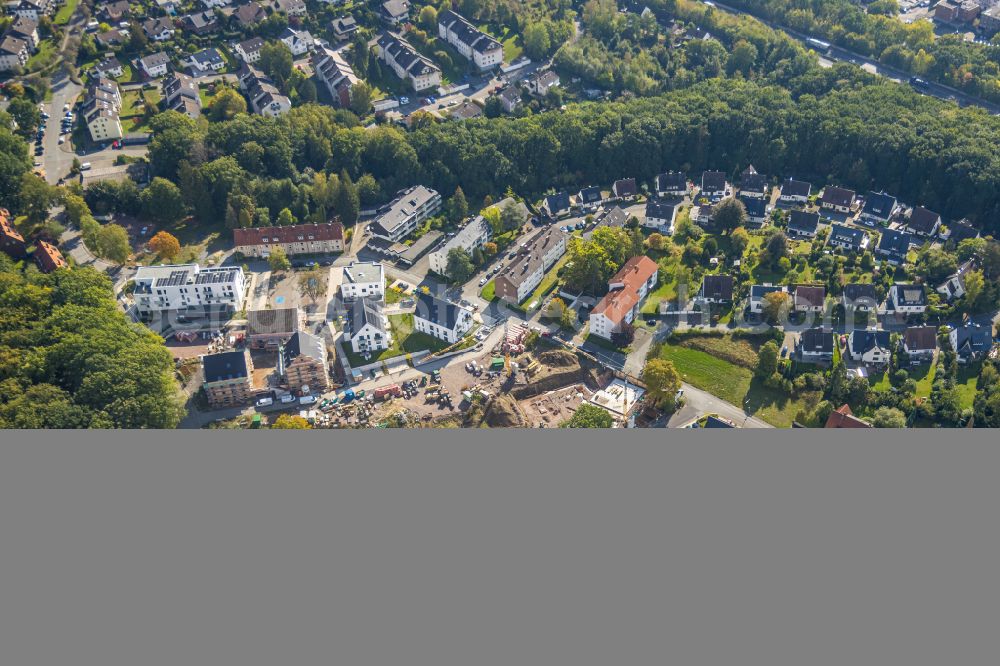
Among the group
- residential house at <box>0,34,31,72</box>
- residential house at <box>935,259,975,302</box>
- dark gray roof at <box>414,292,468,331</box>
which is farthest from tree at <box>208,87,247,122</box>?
residential house at <box>935,259,975,302</box>

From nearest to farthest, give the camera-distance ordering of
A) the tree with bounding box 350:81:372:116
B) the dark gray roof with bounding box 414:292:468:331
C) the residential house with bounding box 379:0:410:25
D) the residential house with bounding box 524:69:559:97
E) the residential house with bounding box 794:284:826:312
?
the dark gray roof with bounding box 414:292:468:331, the residential house with bounding box 794:284:826:312, the tree with bounding box 350:81:372:116, the residential house with bounding box 524:69:559:97, the residential house with bounding box 379:0:410:25

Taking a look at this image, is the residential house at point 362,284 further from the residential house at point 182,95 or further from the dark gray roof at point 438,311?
the residential house at point 182,95

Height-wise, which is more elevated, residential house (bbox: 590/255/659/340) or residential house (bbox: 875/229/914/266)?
residential house (bbox: 875/229/914/266)

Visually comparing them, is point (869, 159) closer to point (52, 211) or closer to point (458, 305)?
point (458, 305)

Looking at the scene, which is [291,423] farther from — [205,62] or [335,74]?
[205,62]

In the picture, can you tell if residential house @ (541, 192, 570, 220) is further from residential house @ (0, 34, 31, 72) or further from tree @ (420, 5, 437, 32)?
residential house @ (0, 34, 31, 72)

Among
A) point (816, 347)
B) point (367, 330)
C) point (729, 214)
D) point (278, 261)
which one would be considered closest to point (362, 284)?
point (367, 330)
